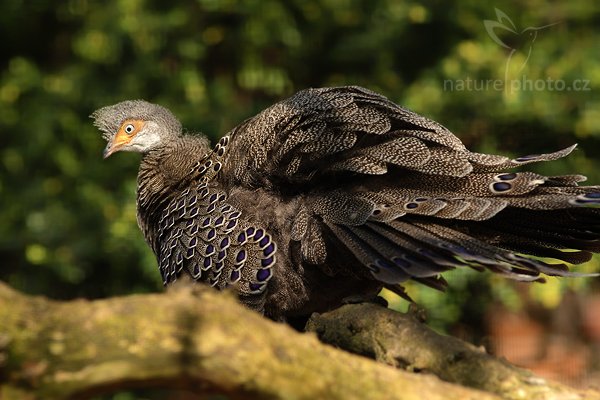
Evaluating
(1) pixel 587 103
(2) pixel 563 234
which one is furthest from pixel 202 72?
(2) pixel 563 234

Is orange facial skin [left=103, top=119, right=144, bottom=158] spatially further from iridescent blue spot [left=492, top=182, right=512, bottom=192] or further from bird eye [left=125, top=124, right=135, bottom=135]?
iridescent blue spot [left=492, top=182, right=512, bottom=192]

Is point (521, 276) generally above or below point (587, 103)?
below

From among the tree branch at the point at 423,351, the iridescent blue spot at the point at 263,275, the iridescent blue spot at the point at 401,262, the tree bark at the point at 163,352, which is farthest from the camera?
the iridescent blue spot at the point at 263,275

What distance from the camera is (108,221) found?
6.62 m

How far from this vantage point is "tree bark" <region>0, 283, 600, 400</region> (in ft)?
6.60

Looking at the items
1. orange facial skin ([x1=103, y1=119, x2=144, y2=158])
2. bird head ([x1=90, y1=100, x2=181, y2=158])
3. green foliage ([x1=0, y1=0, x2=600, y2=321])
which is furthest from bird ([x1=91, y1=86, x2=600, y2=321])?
green foliage ([x1=0, y1=0, x2=600, y2=321])

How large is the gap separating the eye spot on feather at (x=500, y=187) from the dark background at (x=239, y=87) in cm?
293

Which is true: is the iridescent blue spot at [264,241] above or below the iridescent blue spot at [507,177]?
below

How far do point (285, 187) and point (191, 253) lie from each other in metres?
0.47

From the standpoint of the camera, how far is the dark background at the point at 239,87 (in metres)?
6.42

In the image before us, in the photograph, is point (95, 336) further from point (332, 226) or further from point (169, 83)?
point (169, 83)

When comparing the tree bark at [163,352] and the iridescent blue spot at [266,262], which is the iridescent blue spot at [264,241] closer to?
the iridescent blue spot at [266,262]

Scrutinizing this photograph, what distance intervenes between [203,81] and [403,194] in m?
3.64

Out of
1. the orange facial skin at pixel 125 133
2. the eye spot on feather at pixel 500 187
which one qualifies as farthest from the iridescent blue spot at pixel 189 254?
the eye spot on feather at pixel 500 187
